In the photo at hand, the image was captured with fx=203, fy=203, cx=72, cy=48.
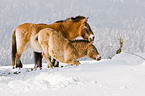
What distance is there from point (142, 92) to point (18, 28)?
6091mm

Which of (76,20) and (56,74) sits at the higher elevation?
(76,20)

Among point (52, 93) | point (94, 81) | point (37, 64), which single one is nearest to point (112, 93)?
point (94, 81)

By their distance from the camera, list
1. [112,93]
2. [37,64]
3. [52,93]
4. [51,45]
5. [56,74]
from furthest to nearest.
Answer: [37,64] < [51,45] < [56,74] < [52,93] < [112,93]

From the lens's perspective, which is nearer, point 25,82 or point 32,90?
point 32,90

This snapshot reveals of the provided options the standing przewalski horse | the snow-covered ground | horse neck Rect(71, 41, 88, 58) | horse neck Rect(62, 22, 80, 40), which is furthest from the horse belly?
the snow-covered ground

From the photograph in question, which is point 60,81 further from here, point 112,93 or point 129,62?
point 129,62

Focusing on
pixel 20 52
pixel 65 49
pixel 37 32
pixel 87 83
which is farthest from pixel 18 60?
pixel 87 83

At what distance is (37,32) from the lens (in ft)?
25.0

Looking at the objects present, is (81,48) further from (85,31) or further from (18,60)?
(18,60)

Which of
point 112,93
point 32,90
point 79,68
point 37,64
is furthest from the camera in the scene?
point 37,64

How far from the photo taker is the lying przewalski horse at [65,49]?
592 centimetres

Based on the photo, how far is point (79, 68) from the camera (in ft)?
16.6

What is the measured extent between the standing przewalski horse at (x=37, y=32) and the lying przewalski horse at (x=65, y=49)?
0.80 meters

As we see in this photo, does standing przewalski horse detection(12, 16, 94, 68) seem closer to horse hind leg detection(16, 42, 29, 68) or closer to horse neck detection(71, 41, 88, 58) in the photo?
horse hind leg detection(16, 42, 29, 68)
